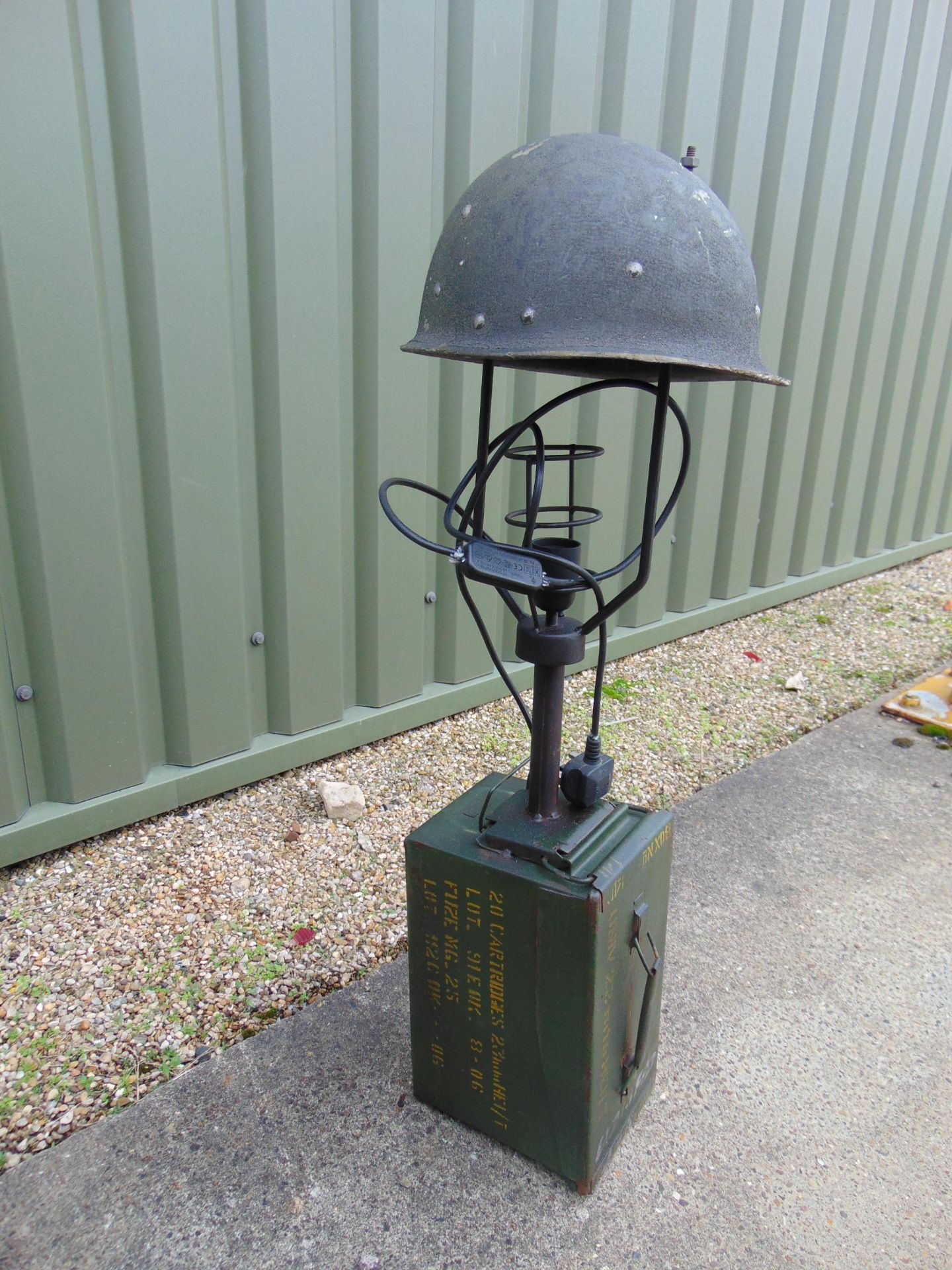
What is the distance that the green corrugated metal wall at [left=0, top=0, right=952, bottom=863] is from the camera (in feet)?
8.09

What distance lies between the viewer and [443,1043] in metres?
1.91

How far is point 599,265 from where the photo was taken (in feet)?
4.47

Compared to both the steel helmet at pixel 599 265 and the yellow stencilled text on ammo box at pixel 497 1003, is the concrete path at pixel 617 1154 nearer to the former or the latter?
the yellow stencilled text on ammo box at pixel 497 1003

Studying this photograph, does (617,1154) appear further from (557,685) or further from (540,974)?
(557,685)

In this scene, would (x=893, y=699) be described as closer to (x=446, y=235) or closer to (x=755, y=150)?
(x=755, y=150)

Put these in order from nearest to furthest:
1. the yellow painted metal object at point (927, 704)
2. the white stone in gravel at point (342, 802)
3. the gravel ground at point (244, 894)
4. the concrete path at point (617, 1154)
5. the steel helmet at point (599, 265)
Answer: the steel helmet at point (599, 265) → the concrete path at point (617, 1154) → the gravel ground at point (244, 894) → the white stone in gravel at point (342, 802) → the yellow painted metal object at point (927, 704)

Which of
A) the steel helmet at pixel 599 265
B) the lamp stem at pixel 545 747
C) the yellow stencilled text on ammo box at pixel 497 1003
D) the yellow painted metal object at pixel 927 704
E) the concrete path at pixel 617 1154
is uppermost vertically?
the steel helmet at pixel 599 265

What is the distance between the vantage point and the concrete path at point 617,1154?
5.66 ft

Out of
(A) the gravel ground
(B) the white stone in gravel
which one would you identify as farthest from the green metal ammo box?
(B) the white stone in gravel

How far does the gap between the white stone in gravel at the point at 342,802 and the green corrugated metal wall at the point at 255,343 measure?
0.99 ft

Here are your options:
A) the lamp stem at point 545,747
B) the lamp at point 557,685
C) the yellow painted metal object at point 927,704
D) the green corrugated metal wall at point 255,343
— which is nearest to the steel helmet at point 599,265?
the lamp at point 557,685

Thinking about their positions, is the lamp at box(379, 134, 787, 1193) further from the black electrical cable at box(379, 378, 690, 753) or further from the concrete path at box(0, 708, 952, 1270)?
the concrete path at box(0, 708, 952, 1270)

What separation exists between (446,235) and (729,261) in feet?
1.65

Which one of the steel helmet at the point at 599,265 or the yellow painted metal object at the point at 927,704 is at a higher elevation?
the steel helmet at the point at 599,265
